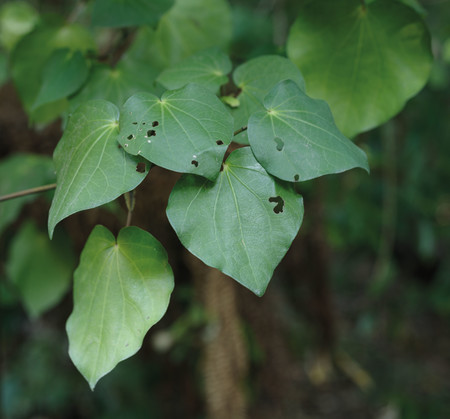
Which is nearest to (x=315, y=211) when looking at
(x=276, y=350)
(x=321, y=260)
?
(x=321, y=260)

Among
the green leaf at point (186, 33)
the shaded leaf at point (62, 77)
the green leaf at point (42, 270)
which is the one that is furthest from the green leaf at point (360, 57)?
the green leaf at point (42, 270)

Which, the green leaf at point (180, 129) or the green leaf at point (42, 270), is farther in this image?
the green leaf at point (42, 270)

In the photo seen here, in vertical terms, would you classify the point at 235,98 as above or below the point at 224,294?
above

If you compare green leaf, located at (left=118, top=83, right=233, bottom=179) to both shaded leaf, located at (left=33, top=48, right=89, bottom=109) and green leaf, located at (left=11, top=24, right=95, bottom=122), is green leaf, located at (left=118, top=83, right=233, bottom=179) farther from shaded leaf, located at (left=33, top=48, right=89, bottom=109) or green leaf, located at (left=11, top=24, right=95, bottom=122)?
green leaf, located at (left=11, top=24, right=95, bottom=122)

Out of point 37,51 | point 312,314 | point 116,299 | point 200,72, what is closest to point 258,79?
point 200,72

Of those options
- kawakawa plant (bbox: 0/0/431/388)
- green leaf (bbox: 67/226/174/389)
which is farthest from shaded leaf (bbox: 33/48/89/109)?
green leaf (bbox: 67/226/174/389)

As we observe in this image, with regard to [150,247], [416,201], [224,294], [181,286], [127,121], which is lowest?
[416,201]

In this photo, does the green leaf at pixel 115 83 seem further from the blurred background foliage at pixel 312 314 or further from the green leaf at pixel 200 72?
the blurred background foliage at pixel 312 314

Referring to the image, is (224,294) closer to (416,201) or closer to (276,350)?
(276,350)
